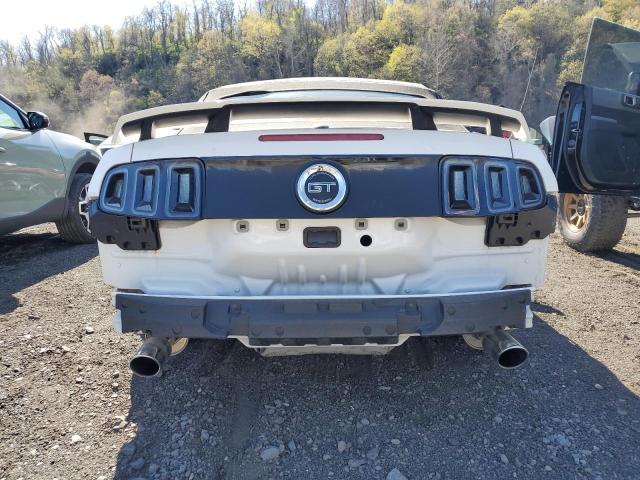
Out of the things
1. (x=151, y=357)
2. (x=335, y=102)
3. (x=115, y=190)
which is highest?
(x=335, y=102)

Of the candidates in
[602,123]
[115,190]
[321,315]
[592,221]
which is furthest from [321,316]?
[592,221]

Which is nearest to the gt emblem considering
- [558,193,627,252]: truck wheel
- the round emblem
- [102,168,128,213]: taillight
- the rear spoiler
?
the round emblem

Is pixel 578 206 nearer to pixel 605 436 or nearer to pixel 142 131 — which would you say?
pixel 605 436

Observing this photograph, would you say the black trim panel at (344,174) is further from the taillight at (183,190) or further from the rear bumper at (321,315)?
the rear bumper at (321,315)

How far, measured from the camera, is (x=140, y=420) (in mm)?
1976

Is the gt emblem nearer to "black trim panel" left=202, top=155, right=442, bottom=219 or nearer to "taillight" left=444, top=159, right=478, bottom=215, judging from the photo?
"black trim panel" left=202, top=155, right=442, bottom=219

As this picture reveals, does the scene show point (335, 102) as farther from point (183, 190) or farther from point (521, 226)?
point (521, 226)

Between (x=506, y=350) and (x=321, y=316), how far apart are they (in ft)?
2.49

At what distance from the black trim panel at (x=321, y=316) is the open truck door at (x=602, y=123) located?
2.66m

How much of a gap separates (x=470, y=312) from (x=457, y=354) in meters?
0.97

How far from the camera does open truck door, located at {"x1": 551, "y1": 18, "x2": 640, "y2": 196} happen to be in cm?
365

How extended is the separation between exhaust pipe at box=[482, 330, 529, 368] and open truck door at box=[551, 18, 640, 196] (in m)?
2.61

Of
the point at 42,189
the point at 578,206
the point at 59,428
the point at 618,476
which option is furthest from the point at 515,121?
the point at 42,189

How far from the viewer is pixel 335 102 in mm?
1836
